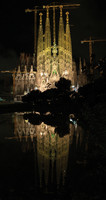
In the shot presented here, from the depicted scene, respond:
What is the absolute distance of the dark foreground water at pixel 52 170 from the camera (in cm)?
325

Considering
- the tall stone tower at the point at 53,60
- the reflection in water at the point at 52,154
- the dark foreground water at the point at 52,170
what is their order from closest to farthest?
the dark foreground water at the point at 52,170 → the reflection in water at the point at 52,154 → the tall stone tower at the point at 53,60

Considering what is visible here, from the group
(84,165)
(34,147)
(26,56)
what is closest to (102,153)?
(84,165)

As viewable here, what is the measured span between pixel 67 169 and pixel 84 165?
0.48 metres

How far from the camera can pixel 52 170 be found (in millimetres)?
4273

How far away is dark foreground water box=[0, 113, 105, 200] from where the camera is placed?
10.7 feet

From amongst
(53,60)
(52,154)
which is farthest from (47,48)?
(52,154)

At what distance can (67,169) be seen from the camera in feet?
13.9

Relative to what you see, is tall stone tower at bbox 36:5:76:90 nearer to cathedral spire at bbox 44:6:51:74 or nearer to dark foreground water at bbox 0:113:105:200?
cathedral spire at bbox 44:6:51:74

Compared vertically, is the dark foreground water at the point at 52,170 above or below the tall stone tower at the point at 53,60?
below

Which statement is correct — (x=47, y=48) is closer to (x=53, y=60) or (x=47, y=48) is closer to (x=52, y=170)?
(x=53, y=60)

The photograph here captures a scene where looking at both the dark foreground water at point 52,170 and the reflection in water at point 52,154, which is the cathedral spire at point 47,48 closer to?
the reflection in water at point 52,154

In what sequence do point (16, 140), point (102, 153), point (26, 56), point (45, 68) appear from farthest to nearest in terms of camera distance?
point (26, 56), point (45, 68), point (16, 140), point (102, 153)

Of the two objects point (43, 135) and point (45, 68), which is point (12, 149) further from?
point (45, 68)

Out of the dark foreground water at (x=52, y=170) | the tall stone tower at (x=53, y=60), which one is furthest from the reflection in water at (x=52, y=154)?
the tall stone tower at (x=53, y=60)
